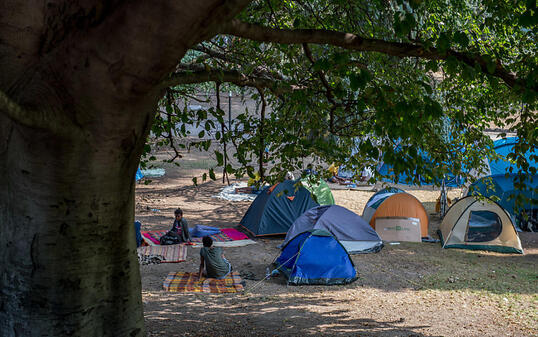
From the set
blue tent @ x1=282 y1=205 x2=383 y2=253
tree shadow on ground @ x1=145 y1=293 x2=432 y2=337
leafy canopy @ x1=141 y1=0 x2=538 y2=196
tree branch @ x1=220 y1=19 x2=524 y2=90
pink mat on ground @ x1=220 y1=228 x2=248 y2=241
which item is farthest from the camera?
pink mat on ground @ x1=220 y1=228 x2=248 y2=241

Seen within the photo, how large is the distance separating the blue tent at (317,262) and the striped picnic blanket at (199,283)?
107cm

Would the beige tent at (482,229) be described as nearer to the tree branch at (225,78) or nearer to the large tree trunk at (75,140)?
the tree branch at (225,78)

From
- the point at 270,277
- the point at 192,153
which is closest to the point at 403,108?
the point at 270,277

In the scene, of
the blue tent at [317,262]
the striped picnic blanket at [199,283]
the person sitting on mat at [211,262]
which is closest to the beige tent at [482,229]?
the blue tent at [317,262]

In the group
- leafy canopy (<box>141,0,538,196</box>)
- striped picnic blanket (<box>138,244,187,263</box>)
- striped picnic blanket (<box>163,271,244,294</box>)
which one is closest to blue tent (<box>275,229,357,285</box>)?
striped picnic blanket (<box>163,271,244,294</box>)

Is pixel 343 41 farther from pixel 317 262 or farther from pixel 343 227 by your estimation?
pixel 343 227

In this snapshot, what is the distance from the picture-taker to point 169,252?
424 inches

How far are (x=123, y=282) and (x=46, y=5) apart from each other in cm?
190

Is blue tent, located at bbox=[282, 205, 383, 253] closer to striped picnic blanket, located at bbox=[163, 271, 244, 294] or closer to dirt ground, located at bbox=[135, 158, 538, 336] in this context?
dirt ground, located at bbox=[135, 158, 538, 336]

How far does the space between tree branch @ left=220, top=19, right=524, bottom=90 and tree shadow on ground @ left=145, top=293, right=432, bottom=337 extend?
3847 millimetres

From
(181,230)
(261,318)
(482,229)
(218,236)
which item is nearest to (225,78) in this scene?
(261,318)

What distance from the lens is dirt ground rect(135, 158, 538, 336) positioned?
6.68 meters

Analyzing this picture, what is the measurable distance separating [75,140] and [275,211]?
33.7ft

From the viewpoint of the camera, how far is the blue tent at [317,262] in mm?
9273
